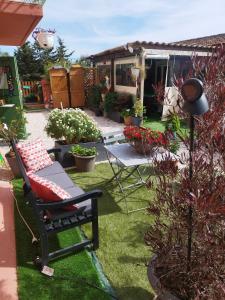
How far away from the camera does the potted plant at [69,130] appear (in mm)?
5562

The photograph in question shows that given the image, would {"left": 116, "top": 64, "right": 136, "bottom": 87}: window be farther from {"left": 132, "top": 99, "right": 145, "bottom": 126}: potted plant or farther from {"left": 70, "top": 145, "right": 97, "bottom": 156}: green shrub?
{"left": 70, "top": 145, "right": 97, "bottom": 156}: green shrub

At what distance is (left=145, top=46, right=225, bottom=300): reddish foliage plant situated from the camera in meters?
1.59

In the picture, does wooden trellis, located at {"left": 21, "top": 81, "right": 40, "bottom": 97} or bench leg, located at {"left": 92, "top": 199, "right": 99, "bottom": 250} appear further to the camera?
wooden trellis, located at {"left": 21, "top": 81, "right": 40, "bottom": 97}

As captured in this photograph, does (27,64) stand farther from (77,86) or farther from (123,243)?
(123,243)

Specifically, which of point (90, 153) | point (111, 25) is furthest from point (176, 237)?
point (111, 25)

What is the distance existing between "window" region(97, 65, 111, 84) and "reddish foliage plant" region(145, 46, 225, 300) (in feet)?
37.1

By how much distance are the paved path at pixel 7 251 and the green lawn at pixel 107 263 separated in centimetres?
7

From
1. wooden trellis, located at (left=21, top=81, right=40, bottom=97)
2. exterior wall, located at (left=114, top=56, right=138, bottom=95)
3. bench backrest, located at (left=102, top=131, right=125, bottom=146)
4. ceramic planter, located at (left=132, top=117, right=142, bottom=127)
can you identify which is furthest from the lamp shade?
wooden trellis, located at (left=21, top=81, right=40, bottom=97)

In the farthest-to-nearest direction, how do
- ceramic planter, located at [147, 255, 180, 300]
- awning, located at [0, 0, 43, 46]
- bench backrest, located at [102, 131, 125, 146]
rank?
bench backrest, located at [102, 131, 125, 146]
awning, located at [0, 0, 43, 46]
ceramic planter, located at [147, 255, 180, 300]

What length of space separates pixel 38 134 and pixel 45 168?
4.83 metres

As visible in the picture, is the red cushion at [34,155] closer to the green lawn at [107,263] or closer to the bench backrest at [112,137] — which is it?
the green lawn at [107,263]

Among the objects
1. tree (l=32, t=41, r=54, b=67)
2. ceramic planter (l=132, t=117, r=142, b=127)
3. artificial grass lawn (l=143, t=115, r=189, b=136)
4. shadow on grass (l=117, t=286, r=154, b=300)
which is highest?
tree (l=32, t=41, r=54, b=67)

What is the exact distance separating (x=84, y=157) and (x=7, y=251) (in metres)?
2.61

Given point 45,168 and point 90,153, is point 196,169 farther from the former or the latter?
point 90,153
